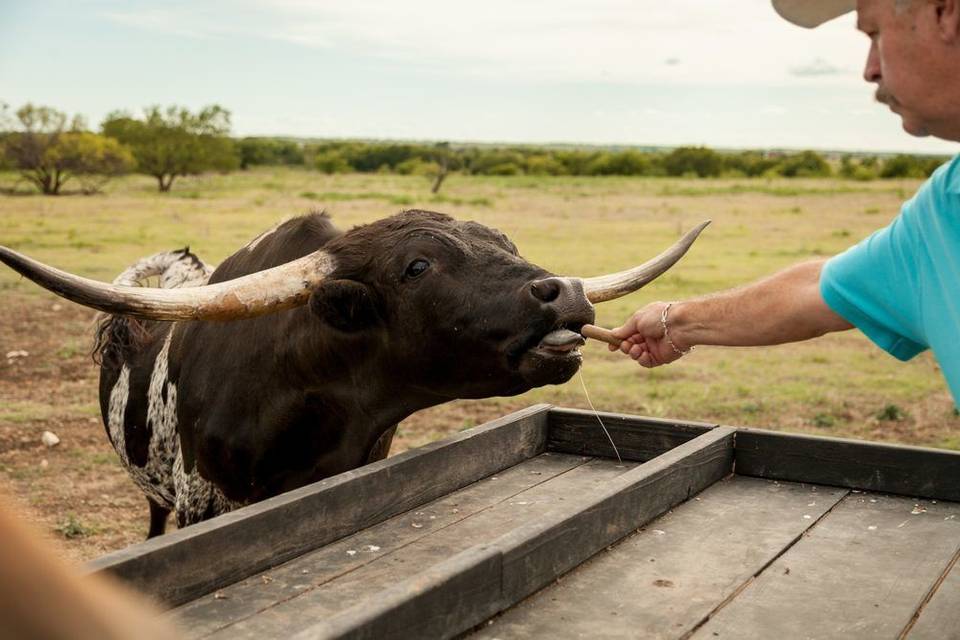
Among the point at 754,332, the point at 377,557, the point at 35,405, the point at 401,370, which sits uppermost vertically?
the point at 754,332

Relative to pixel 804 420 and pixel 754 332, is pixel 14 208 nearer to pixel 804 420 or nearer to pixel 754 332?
pixel 804 420

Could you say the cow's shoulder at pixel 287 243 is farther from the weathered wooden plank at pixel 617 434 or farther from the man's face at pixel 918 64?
the man's face at pixel 918 64

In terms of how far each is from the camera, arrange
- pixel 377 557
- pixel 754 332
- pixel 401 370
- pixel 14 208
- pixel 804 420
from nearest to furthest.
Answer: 1. pixel 377 557
2. pixel 754 332
3. pixel 401 370
4. pixel 804 420
5. pixel 14 208

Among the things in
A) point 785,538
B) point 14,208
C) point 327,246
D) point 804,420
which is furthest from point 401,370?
point 14,208

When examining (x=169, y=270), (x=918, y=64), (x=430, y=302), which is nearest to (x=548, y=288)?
(x=430, y=302)

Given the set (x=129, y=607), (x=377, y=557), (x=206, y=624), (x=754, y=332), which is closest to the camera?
(x=129, y=607)

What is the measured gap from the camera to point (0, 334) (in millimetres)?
11328

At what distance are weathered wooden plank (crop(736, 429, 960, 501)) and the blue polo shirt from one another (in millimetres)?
679

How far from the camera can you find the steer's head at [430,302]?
10.9ft

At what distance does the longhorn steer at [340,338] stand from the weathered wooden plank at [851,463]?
26.3 inches

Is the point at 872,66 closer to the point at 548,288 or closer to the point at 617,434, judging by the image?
the point at 548,288

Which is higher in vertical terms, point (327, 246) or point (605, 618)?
point (327, 246)

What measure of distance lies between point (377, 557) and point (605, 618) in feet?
2.25

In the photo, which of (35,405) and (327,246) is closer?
(327,246)
